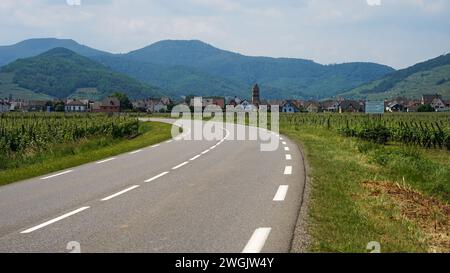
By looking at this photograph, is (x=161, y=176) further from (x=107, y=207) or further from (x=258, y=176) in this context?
(x=107, y=207)

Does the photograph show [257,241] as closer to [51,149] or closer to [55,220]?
[55,220]

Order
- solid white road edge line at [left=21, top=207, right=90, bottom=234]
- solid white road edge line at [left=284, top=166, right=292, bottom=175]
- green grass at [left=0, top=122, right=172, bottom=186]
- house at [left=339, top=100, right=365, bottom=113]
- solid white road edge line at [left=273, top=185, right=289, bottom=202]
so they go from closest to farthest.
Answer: solid white road edge line at [left=21, top=207, right=90, bottom=234] → solid white road edge line at [left=273, top=185, right=289, bottom=202] → solid white road edge line at [left=284, top=166, right=292, bottom=175] → green grass at [left=0, top=122, right=172, bottom=186] → house at [left=339, top=100, right=365, bottom=113]

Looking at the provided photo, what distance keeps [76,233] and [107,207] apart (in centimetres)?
193

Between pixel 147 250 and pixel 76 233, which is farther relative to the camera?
pixel 76 233

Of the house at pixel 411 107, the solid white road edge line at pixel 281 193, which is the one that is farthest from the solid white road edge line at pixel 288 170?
the house at pixel 411 107

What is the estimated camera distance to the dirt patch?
21.7ft

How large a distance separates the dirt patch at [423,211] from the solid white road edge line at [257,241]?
199cm

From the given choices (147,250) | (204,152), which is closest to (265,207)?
(147,250)

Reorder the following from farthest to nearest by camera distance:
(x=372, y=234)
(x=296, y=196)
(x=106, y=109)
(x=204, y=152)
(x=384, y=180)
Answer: (x=106, y=109) < (x=204, y=152) < (x=384, y=180) < (x=296, y=196) < (x=372, y=234)

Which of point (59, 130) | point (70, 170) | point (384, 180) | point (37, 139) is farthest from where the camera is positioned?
point (59, 130)

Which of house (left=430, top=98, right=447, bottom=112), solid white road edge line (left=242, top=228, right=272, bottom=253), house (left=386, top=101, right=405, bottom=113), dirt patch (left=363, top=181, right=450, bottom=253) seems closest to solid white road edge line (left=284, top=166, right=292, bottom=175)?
dirt patch (left=363, top=181, right=450, bottom=253)

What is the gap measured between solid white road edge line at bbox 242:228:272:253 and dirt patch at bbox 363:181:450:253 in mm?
1992

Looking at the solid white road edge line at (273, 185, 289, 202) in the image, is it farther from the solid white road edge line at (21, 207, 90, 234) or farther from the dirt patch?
the solid white road edge line at (21, 207, 90, 234)

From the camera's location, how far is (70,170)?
14641 mm
